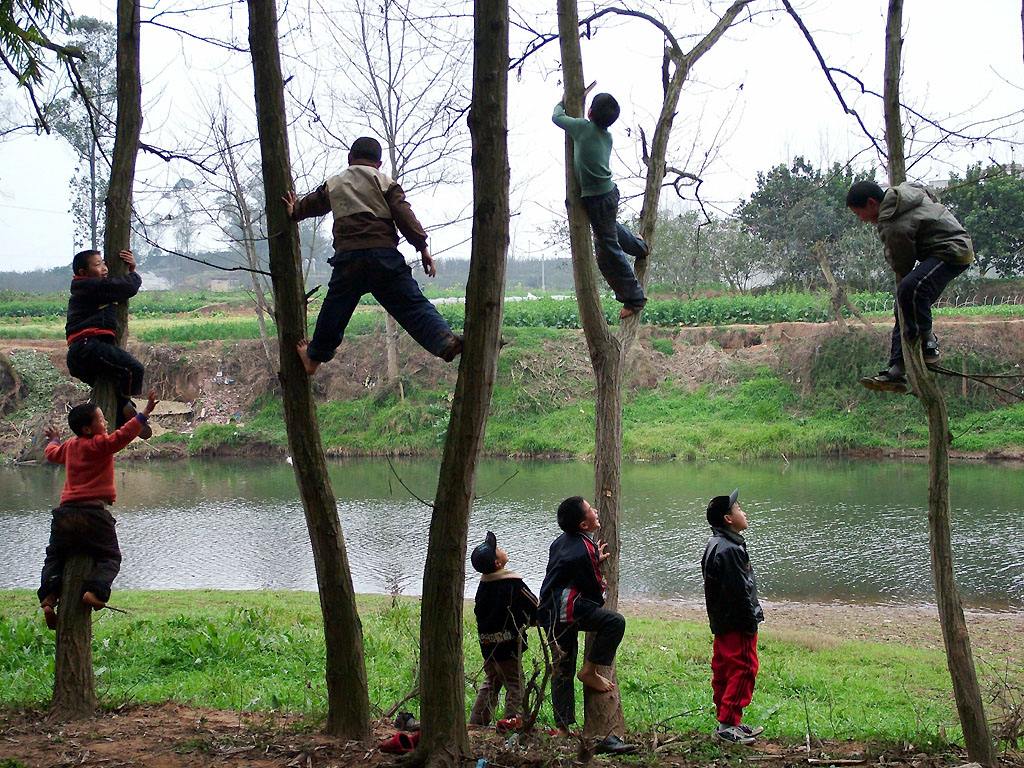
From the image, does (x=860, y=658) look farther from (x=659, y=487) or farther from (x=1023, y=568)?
(x=659, y=487)

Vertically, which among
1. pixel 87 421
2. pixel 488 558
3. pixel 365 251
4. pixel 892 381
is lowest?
pixel 488 558

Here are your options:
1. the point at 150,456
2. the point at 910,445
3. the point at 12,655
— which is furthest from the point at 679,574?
the point at 150,456

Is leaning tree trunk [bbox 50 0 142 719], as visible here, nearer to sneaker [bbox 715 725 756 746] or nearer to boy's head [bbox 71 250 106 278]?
boy's head [bbox 71 250 106 278]

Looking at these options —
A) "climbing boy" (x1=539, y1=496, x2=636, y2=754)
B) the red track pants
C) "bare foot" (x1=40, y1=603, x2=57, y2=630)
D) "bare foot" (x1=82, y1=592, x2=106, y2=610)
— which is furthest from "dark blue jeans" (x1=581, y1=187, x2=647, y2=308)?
"bare foot" (x1=40, y1=603, x2=57, y2=630)

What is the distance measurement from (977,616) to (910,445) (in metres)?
14.2

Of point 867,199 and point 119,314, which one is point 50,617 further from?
point 867,199

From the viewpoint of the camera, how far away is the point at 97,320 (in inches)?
221

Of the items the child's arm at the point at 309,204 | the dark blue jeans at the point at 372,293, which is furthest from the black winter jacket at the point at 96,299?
the dark blue jeans at the point at 372,293

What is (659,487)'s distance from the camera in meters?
21.5

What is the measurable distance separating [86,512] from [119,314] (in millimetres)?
1184

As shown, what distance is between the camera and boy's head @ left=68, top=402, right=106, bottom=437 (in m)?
5.35

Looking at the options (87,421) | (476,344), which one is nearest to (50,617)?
(87,421)

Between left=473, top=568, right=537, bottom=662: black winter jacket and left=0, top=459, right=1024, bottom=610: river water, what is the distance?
14.6 feet

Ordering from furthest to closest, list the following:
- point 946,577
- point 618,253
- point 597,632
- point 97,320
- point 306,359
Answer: point 618,253, point 97,320, point 597,632, point 946,577, point 306,359
